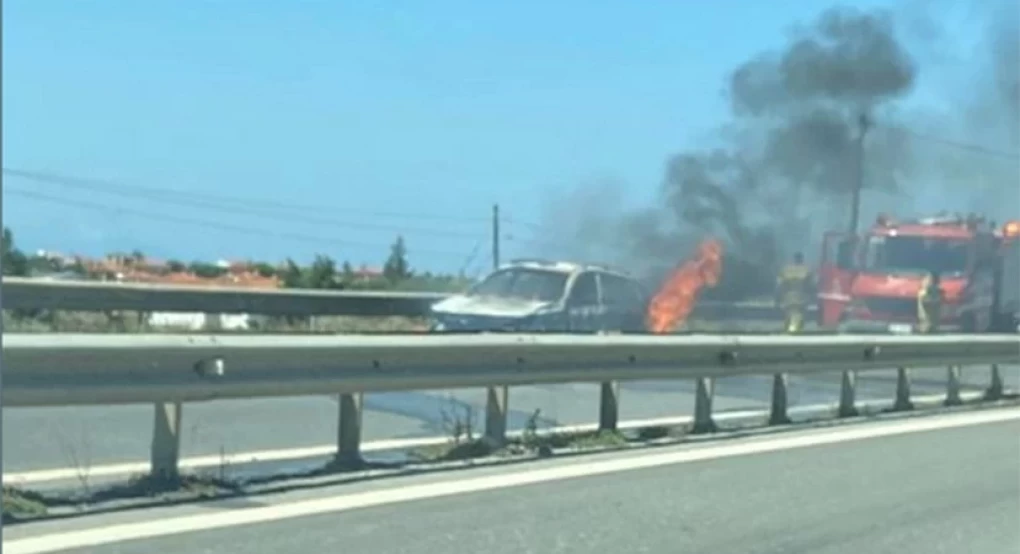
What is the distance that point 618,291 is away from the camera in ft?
76.4

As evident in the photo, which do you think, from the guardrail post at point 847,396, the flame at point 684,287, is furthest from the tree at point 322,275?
the guardrail post at point 847,396

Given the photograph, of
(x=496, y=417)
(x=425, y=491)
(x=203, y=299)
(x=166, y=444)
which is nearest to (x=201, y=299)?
(x=203, y=299)

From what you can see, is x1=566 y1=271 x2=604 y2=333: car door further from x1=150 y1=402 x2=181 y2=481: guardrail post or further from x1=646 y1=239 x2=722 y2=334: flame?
x1=150 y1=402 x2=181 y2=481: guardrail post

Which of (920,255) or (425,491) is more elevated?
(920,255)

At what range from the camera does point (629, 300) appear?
2347 cm

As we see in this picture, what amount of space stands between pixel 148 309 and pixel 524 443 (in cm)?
835

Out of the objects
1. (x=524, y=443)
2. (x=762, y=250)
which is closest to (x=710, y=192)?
(x=762, y=250)

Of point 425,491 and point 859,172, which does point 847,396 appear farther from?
point 859,172

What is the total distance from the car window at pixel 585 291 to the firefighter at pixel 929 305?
35.1 ft

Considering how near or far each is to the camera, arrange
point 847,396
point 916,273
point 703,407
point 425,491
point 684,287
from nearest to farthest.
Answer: point 425,491 → point 703,407 → point 847,396 → point 684,287 → point 916,273

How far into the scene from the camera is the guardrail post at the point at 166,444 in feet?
30.1

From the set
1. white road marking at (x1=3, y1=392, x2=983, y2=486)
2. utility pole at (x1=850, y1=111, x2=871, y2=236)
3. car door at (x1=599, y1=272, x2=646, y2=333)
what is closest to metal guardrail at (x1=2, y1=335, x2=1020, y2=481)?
white road marking at (x1=3, y1=392, x2=983, y2=486)

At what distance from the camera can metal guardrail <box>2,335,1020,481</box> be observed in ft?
27.2

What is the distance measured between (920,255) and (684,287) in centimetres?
710
